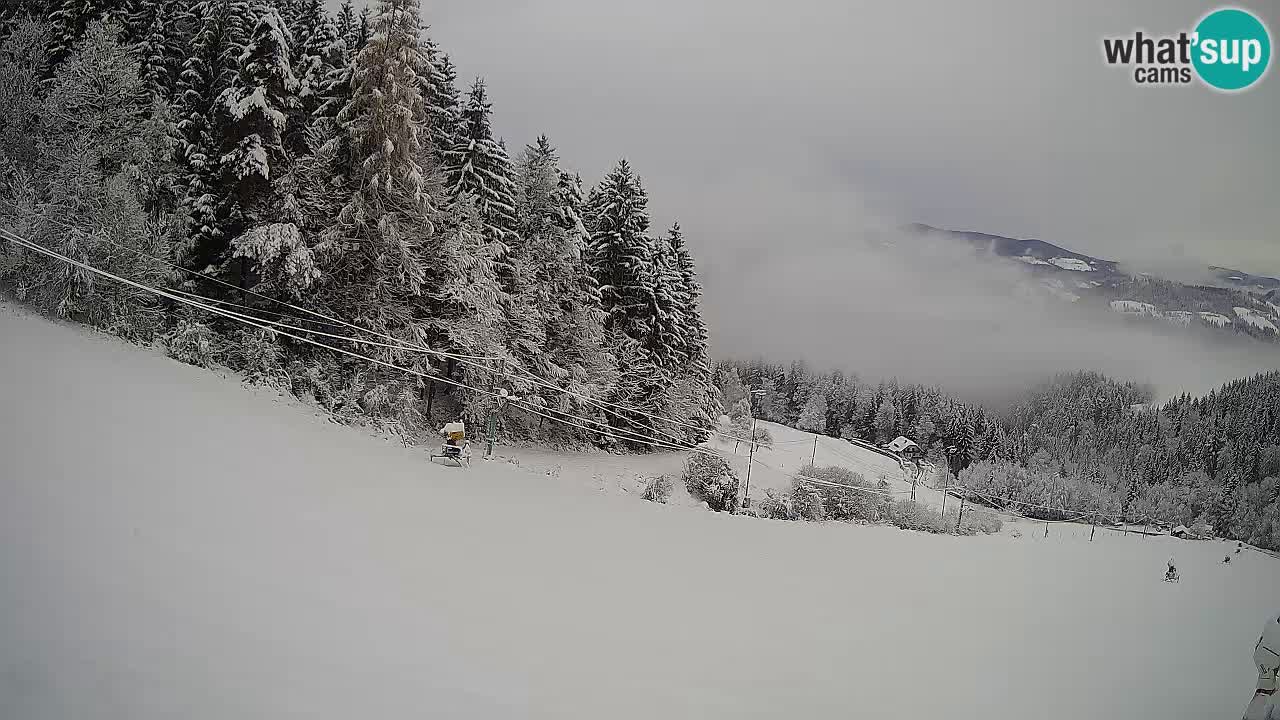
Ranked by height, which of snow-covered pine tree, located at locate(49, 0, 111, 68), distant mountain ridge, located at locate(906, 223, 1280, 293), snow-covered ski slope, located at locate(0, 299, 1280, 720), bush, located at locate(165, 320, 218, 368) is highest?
snow-covered pine tree, located at locate(49, 0, 111, 68)

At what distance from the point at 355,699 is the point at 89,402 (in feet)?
7.37

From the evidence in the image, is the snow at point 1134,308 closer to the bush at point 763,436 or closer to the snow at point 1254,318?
the snow at point 1254,318

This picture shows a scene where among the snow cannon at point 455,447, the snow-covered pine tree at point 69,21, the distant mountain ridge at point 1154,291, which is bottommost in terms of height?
the snow cannon at point 455,447

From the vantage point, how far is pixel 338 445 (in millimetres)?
4391

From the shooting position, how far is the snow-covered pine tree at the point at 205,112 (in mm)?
5637

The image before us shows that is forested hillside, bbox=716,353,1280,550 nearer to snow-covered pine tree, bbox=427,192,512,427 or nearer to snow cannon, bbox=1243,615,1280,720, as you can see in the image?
snow-covered pine tree, bbox=427,192,512,427

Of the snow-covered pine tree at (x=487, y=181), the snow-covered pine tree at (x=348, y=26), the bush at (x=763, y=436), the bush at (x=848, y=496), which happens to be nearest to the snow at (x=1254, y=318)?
the bush at (x=848, y=496)

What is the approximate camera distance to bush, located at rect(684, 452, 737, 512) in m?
5.90

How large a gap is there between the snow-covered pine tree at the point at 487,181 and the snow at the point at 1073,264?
13.7 feet

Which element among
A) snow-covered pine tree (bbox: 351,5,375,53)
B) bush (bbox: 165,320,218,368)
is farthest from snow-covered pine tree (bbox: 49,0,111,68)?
bush (bbox: 165,320,218,368)

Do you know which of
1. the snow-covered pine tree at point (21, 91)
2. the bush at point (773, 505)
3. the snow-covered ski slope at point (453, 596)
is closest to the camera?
the snow-covered ski slope at point (453, 596)

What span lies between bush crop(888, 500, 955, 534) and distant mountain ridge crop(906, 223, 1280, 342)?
2.07m

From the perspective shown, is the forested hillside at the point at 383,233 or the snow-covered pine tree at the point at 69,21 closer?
the snow-covered pine tree at the point at 69,21

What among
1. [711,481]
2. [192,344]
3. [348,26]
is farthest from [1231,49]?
[192,344]
